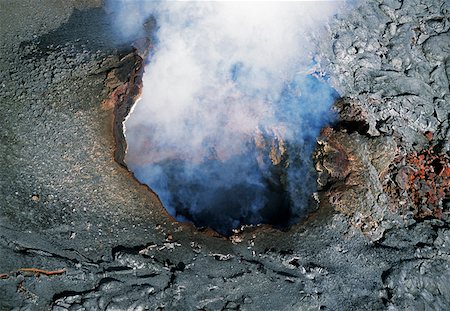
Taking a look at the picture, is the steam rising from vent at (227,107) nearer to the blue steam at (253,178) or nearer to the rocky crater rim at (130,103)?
the blue steam at (253,178)

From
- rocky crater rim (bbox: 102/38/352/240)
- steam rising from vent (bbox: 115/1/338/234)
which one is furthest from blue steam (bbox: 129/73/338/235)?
rocky crater rim (bbox: 102/38/352/240)

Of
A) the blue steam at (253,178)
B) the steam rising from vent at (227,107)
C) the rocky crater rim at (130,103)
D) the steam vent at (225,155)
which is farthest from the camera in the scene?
the steam rising from vent at (227,107)

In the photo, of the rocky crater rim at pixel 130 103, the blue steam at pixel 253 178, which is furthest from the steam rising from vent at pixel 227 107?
the rocky crater rim at pixel 130 103

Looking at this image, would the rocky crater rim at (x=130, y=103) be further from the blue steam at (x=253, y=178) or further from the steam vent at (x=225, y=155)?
the blue steam at (x=253, y=178)

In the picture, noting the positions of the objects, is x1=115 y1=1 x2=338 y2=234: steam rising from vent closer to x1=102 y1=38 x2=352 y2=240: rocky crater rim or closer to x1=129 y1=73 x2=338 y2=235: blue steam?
x1=129 y1=73 x2=338 y2=235: blue steam

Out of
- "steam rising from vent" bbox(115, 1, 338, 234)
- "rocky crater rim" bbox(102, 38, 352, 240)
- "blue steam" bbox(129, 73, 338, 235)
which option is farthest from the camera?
"steam rising from vent" bbox(115, 1, 338, 234)

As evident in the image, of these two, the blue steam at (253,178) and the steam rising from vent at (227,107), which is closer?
the blue steam at (253,178)

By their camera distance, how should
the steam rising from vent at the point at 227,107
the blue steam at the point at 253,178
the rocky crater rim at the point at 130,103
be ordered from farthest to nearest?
1. the steam rising from vent at the point at 227,107
2. the blue steam at the point at 253,178
3. the rocky crater rim at the point at 130,103
